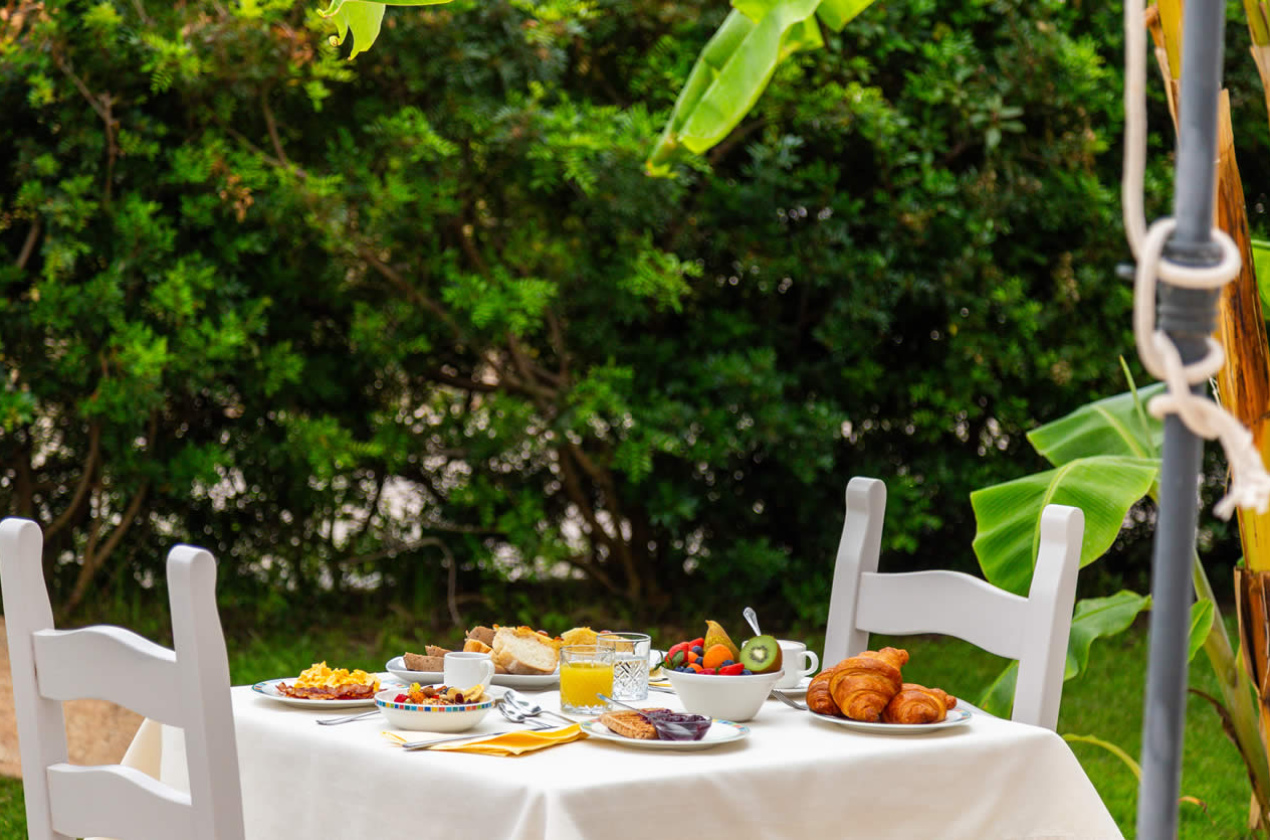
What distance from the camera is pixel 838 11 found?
383cm

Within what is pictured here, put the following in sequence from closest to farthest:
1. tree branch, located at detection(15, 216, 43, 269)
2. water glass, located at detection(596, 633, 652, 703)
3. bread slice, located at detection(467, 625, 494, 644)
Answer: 1. water glass, located at detection(596, 633, 652, 703)
2. bread slice, located at detection(467, 625, 494, 644)
3. tree branch, located at detection(15, 216, 43, 269)

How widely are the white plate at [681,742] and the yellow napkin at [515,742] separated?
30mm

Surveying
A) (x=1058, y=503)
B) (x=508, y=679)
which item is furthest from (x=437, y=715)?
(x=1058, y=503)

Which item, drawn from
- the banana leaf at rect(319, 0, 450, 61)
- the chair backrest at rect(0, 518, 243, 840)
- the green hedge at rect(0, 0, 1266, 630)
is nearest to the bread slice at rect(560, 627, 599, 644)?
the chair backrest at rect(0, 518, 243, 840)

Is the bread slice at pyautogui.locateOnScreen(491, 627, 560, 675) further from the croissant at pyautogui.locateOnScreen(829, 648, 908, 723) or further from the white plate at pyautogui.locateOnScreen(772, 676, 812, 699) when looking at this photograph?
the croissant at pyautogui.locateOnScreen(829, 648, 908, 723)

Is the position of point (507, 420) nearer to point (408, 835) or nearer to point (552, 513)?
point (552, 513)

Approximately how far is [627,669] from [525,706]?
20 centimetres

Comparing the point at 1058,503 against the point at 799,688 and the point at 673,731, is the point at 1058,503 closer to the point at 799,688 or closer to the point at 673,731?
the point at 799,688

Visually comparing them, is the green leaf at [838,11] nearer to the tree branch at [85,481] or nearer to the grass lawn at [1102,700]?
the grass lawn at [1102,700]

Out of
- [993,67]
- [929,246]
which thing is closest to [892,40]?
[993,67]

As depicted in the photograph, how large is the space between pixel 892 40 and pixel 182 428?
3603 millimetres

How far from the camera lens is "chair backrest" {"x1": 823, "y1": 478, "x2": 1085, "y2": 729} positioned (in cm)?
247

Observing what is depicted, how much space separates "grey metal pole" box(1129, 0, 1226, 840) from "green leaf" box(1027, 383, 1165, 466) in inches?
122

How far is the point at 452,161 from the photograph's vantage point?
5816mm
